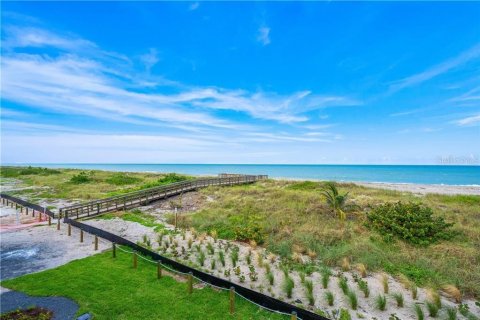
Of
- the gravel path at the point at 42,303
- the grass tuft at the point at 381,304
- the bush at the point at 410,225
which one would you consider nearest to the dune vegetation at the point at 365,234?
the bush at the point at 410,225

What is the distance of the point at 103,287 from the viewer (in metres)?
8.47

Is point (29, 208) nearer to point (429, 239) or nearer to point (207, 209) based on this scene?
point (207, 209)

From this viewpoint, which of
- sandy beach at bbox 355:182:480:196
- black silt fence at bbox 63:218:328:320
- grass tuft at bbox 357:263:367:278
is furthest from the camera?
sandy beach at bbox 355:182:480:196

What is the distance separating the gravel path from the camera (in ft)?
23.3

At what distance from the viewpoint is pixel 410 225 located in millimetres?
13078

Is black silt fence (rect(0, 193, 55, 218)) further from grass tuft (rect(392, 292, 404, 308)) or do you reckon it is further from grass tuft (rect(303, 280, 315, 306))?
grass tuft (rect(392, 292, 404, 308))

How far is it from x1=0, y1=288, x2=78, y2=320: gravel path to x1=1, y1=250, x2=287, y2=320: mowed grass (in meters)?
0.21

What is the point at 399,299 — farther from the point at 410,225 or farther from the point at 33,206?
the point at 33,206

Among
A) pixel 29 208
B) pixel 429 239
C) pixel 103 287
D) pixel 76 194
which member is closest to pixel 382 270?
pixel 429 239

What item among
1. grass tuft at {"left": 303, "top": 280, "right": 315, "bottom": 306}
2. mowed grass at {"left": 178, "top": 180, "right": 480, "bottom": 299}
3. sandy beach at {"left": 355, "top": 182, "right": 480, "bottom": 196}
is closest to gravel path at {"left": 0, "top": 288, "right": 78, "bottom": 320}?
grass tuft at {"left": 303, "top": 280, "right": 315, "bottom": 306}

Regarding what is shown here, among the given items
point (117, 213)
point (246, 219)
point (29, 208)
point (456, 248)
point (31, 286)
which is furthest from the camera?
point (29, 208)

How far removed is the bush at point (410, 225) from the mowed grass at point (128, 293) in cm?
921

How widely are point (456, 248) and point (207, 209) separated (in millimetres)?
15312

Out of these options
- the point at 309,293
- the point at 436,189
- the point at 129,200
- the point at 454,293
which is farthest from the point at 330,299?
the point at 436,189
